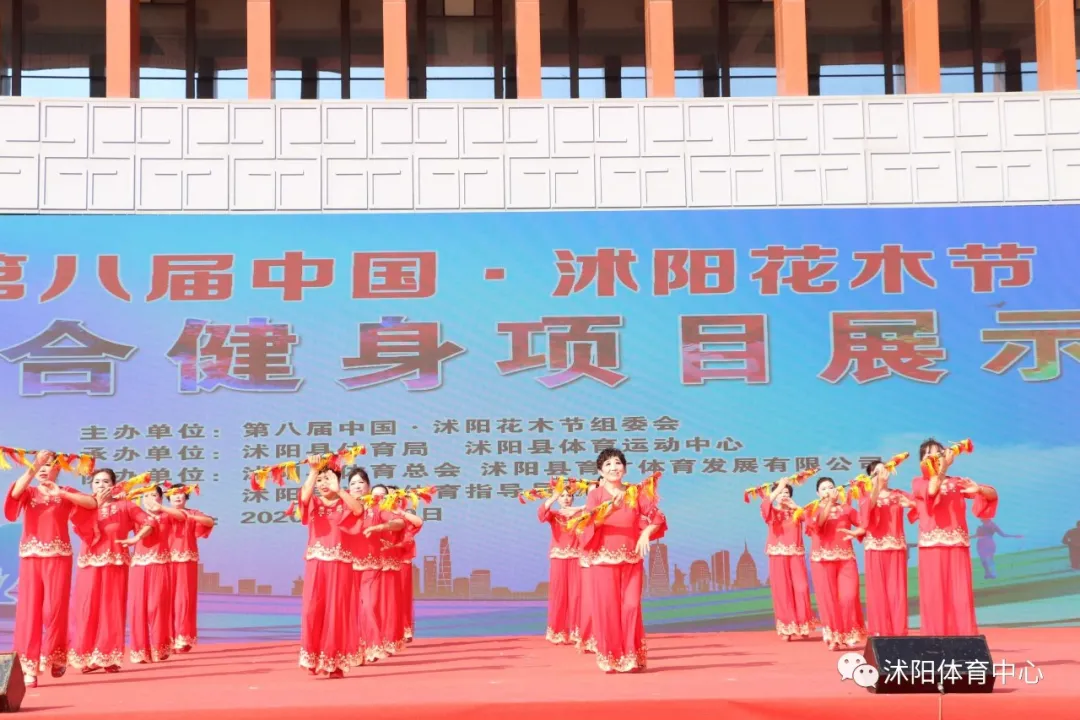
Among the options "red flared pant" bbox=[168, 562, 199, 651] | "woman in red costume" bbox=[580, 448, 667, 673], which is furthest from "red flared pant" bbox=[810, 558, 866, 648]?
"red flared pant" bbox=[168, 562, 199, 651]

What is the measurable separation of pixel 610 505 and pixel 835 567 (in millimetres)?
2024

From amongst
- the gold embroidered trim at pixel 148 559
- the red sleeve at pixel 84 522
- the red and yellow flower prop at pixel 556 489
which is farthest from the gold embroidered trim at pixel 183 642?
the red and yellow flower prop at pixel 556 489

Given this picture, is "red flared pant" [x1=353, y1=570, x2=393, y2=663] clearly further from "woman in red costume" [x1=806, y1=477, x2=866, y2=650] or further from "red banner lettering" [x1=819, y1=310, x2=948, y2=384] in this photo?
"red banner lettering" [x1=819, y1=310, x2=948, y2=384]

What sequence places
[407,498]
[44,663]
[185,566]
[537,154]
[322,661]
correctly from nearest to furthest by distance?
[322,661] → [44,663] → [407,498] → [185,566] → [537,154]

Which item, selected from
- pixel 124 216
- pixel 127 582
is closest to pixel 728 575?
pixel 127 582

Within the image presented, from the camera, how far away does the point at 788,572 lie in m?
8.41

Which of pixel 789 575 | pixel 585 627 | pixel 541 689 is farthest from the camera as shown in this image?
pixel 789 575

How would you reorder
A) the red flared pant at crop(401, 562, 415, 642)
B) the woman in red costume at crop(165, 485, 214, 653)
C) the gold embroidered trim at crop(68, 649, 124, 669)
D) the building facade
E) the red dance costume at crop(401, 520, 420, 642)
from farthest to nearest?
the building facade
the red flared pant at crop(401, 562, 415, 642)
the red dance costume at crop(401, 520, 420, 642)
the woman in red costume at crop(165, 485, 214, 653)
the gold embroidered trim at crop(68, 649, 124, 669)

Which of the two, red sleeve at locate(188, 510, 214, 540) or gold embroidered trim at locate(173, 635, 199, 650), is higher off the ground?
red sleeve at locate(188, 510, 214, 540)

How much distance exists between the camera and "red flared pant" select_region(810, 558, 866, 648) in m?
7.64

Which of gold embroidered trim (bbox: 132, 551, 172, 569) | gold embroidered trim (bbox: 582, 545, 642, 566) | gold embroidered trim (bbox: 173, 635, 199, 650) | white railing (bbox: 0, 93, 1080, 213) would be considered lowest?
gold embroidered trim (bbox: 173, 635, 199, 650)

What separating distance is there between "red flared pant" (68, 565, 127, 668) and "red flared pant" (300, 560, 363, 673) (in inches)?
50.2

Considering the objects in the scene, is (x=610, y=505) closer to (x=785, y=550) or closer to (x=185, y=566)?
(x=785, y=550)

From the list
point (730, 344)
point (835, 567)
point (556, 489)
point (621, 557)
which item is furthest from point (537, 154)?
point (621, 557)
